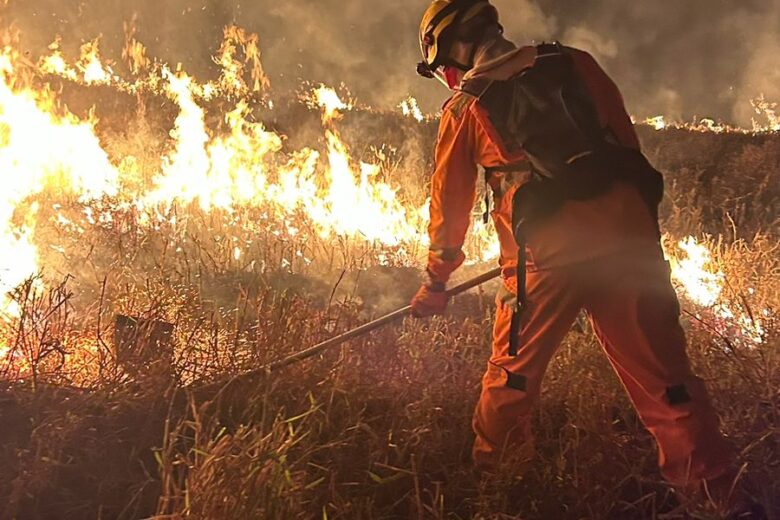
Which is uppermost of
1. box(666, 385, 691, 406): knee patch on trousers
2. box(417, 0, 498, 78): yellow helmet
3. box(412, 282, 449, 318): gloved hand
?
box(417, 0, 498, 78): yellow helmet

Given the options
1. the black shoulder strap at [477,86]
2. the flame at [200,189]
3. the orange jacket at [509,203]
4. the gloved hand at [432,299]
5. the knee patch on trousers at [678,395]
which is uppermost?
the flame at [200,189]

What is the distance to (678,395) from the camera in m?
2.36

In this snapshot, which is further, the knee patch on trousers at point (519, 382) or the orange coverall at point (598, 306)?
the knee patch on trousers at point (519, 382)

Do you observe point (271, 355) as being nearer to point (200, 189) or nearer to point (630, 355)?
point (630, 355)

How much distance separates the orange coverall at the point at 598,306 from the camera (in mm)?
2379

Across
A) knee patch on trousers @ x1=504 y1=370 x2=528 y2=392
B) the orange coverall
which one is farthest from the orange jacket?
knee patch on trousers @ x1=504 y1=370 x2=528 y2=392

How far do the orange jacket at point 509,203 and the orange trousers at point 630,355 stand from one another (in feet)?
0.26

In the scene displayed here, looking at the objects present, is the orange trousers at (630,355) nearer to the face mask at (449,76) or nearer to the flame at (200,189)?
the face mask at (449,76)

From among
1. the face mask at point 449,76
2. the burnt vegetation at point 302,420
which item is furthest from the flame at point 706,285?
the face mask at point 449,76

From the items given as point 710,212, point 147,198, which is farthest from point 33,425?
point 710,212

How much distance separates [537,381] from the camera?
259 centimetres

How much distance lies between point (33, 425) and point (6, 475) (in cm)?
28

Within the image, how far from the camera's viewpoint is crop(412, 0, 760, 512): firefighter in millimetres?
2387

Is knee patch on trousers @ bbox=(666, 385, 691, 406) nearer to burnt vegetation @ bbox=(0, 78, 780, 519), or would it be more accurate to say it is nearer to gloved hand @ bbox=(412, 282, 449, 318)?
burnt vegetation @ bbox=(0, 78, 780, 519)
